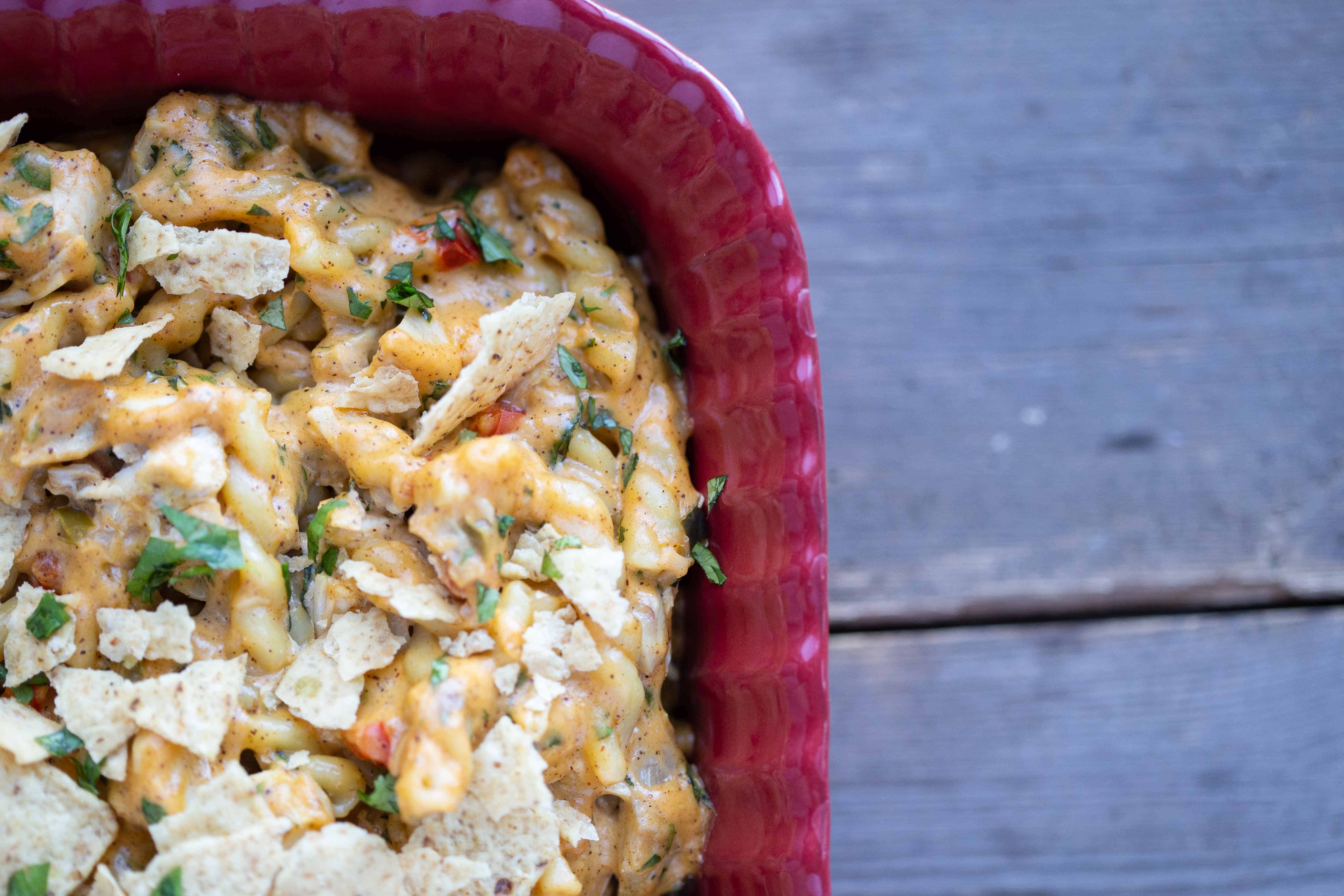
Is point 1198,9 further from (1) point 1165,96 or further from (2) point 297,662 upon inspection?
(2) point 297,662

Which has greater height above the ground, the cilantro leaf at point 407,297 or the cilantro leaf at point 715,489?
the cilantro leaf at point 407,297

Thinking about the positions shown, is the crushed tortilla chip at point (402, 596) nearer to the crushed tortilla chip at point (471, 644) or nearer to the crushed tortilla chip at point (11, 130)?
the crushed tortilla chip at point (471, 644)

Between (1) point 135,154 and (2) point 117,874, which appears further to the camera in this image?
(1) point 135,154

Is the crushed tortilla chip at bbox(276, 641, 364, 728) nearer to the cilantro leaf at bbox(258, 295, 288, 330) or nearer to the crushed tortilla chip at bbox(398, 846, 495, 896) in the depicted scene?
the crushed tortilla chip at bbox(398, 846, 495, 896)

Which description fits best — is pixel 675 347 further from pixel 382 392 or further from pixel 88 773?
pixel 88 773

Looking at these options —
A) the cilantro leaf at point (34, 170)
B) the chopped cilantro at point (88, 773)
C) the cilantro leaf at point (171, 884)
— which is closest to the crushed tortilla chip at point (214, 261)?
the cilantro leaf at point (34, 170)

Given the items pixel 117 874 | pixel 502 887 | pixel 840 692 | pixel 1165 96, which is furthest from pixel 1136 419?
pixel 117 874
